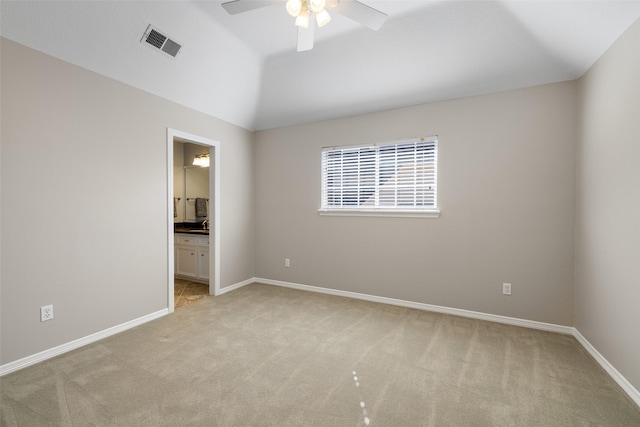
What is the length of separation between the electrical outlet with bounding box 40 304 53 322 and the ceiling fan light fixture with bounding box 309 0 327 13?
3.01 meters

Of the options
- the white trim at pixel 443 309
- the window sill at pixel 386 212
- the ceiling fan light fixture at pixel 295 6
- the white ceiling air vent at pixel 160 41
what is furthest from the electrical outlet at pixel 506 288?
the white ceiling air vent at pixel 160 41

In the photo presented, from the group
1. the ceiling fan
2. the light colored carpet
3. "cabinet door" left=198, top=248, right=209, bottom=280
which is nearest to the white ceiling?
the ceiling fan

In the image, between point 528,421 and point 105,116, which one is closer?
point 528,421

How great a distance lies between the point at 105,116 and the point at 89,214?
93 centimetres

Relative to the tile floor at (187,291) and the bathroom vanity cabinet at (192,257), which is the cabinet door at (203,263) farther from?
the tile floor at (187,291)

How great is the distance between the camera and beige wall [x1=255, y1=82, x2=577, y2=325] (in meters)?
2.87

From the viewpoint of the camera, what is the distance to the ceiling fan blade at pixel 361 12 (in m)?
1.75

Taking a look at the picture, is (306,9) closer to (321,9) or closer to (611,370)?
(321,9)

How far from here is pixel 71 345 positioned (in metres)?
2.49

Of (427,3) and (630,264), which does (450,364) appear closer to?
(630,264)

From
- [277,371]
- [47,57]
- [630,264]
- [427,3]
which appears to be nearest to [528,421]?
[630,264]

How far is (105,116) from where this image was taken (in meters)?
2.72

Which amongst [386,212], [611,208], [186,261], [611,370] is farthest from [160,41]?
[611,370]

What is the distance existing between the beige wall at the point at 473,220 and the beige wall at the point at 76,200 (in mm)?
1947
